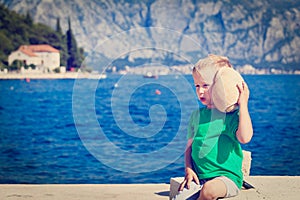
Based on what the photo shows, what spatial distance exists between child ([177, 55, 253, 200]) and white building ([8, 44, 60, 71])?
331ft

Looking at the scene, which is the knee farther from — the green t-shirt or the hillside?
the hillside

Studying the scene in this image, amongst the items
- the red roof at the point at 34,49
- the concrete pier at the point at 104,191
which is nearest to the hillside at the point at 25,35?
the red roof at the point at 34,49

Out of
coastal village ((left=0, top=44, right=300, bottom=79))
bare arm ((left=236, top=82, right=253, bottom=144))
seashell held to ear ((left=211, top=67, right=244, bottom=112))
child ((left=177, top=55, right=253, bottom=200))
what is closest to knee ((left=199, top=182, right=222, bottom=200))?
child ((left=177, top=55, right=253, bottom=200))

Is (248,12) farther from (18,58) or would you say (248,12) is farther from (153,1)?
(18,58)

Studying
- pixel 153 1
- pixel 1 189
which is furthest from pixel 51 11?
pixel 1 189

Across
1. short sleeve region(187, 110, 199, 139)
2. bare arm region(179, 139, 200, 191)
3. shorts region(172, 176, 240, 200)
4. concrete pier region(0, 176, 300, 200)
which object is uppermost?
short sleeve region(187, 110, 199, 139)

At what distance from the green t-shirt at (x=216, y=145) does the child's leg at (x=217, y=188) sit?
4 centimetres

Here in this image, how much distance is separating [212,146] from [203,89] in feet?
1.20

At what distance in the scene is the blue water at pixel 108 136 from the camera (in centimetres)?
774

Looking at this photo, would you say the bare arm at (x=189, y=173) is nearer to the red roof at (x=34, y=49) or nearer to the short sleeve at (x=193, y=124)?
the short sleeve at (x=193, y=124)

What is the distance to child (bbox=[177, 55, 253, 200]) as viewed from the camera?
11.9 ft

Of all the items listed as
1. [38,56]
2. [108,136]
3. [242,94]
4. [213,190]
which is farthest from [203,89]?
[38,56]

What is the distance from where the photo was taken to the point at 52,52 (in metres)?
106

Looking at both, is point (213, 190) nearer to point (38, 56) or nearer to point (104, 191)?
point (104, 191)
